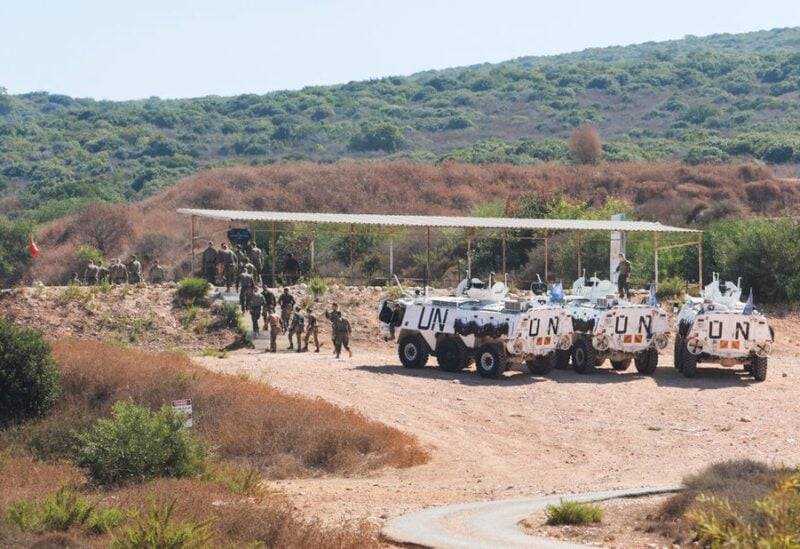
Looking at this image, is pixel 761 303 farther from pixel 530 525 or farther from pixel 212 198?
pixel 212 198

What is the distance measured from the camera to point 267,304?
3931 centimetres

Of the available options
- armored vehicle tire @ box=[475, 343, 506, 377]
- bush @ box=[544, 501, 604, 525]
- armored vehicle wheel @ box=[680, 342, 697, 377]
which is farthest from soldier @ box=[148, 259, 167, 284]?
bush @ box=[544, 501, 604, 525]

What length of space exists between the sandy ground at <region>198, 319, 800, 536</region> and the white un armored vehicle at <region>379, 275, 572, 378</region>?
420 millimetres

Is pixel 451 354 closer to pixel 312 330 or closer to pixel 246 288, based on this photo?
pixel 312 330

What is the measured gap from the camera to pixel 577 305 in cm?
3588

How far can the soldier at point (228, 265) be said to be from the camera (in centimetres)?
4225

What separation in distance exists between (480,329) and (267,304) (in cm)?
755

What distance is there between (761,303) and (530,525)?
2946 centimetres

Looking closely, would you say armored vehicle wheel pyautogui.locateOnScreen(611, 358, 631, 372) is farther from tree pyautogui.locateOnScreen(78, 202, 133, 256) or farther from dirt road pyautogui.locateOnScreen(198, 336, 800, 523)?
tree pyautogui.locateOnScreen(78, 202, 133, 256)

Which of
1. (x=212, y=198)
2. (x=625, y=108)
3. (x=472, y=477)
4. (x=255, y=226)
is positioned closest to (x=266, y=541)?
(x=472, y=477)

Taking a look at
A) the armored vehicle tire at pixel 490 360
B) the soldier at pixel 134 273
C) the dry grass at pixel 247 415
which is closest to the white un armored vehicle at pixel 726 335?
the armored vehicle tire at pixel 490 360

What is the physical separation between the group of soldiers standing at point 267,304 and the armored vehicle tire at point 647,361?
6.73 m

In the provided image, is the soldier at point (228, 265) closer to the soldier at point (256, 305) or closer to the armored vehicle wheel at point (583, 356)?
the soldier at point (256, 305)

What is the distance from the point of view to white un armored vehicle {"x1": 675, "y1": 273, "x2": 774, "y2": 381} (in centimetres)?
3438
